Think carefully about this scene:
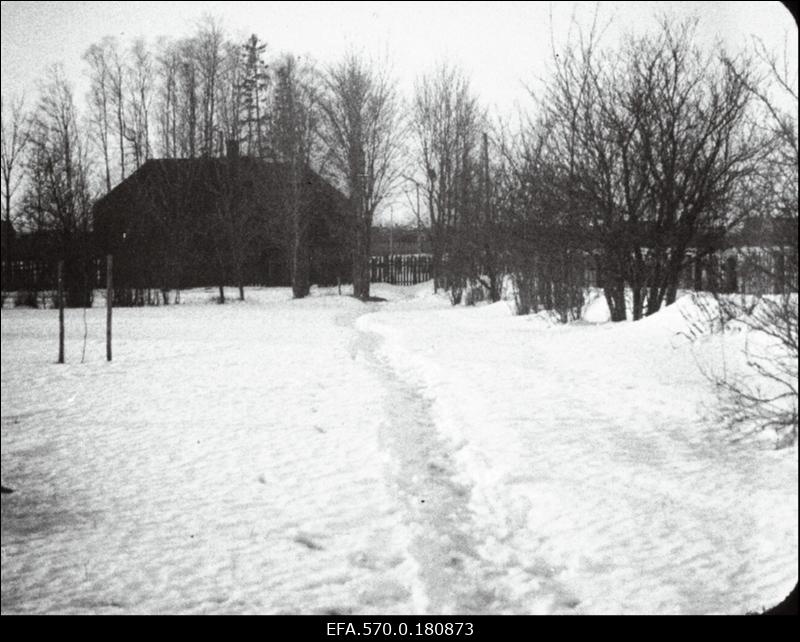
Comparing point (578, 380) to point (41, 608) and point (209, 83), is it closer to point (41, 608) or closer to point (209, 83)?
point (41, 608)

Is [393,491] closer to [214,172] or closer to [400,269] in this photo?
[214,172]

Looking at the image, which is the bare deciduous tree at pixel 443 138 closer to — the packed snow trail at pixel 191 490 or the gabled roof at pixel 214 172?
the gabled roof at pixel 214 172

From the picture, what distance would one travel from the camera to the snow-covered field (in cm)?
316

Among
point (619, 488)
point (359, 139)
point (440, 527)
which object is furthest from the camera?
point (359, 139)

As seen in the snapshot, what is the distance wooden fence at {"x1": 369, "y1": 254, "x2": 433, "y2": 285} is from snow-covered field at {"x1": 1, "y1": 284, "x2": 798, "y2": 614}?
28.1 metres

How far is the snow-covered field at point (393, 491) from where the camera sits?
3156mm

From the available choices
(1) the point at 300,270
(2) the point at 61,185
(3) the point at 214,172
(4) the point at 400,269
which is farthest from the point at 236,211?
(2) the point at 61,185

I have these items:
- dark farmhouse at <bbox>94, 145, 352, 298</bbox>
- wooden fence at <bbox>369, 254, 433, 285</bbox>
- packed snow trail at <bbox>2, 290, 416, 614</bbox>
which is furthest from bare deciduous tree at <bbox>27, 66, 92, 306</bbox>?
wooden fence at <bbox>369, 254, 433, 285</bbox>

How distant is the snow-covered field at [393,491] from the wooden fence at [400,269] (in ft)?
92.2

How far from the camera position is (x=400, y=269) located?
1476 inches

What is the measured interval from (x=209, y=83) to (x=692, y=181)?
71.4ft

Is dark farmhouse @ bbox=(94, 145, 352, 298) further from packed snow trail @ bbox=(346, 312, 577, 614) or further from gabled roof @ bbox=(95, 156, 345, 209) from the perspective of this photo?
packed snow trail @ bbox=(346, 312, 577, 614)

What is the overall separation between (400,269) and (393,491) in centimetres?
3323
